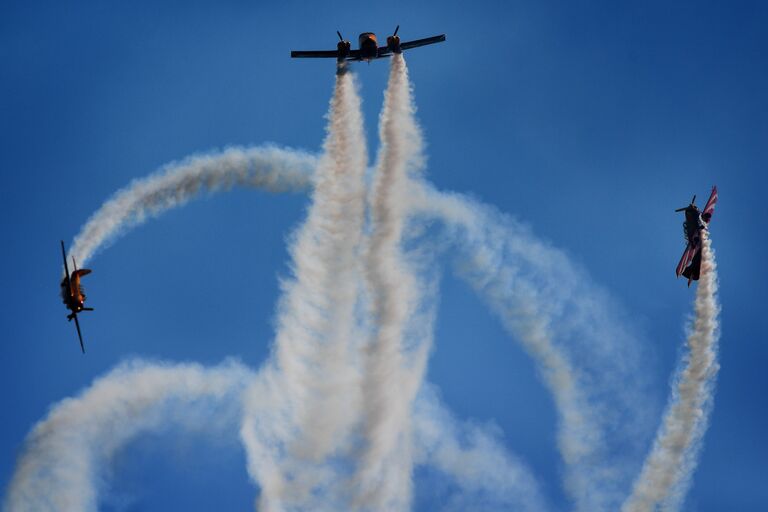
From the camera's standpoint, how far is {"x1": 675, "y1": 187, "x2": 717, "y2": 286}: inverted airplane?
59281 millimetres

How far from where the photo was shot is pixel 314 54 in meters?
59.7

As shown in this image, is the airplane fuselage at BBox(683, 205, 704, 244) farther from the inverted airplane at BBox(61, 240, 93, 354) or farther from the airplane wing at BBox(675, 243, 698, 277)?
the inverted airplane at BBox(61, 240, 93, 354)

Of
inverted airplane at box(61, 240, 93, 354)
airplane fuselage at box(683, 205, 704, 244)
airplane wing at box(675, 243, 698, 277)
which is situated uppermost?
airplane fuselage at box(683, 205, 704, 244)

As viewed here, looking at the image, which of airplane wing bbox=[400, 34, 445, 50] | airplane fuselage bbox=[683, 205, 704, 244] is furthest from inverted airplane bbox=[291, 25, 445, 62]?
airplane fuselage bbox=[683, 205, 704, 244]

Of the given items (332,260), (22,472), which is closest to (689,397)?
(332,260)

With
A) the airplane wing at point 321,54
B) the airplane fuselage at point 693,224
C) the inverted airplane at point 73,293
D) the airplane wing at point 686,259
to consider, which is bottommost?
the inverted airplane at point 73,293

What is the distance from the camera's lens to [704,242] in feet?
195

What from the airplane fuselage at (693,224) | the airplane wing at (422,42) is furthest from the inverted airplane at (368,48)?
the airplane fuselage at (693,224)

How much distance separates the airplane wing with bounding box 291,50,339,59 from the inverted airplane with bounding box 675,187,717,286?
19036 mm

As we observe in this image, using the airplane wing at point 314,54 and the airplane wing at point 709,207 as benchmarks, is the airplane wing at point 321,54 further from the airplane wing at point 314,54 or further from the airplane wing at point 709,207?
the airplane wing at point 709,207

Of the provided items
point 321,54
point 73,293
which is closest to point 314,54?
point 321,54

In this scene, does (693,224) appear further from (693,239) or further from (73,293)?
(73,293)

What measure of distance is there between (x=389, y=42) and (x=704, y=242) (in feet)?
61.4

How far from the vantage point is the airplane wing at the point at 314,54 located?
5884 cm
